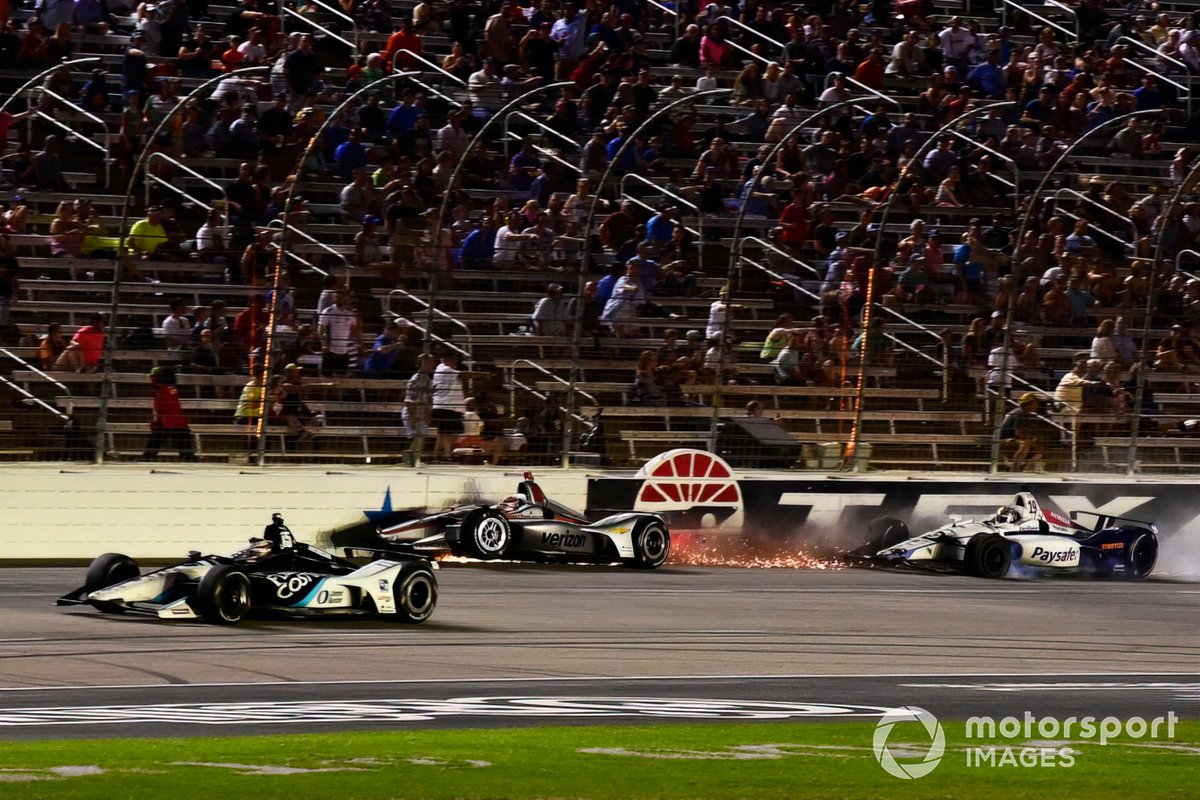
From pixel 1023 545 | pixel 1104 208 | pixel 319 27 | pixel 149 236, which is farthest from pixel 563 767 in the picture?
pixel 1104 208

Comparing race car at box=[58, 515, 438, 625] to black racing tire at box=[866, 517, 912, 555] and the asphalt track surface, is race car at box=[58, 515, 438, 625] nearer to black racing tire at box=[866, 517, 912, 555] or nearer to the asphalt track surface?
the asphalt track surface

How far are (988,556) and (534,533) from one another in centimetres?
465

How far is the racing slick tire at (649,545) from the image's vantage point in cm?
1927

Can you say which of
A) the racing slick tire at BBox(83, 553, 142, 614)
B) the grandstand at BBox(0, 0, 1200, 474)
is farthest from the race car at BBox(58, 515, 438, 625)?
the grandstand at BBox(0, 0, 1200, 474)

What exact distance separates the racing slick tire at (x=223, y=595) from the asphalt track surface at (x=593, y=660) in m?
0.18

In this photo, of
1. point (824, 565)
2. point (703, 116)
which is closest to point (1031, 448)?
point (824, 565)

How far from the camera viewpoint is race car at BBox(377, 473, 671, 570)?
61.2ft

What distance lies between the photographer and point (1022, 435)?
21422 mm

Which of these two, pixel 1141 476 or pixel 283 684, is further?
pixel 1141 476

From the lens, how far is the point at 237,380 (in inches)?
730

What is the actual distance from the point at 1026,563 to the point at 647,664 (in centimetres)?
823

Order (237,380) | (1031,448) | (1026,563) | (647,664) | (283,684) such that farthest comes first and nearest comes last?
(1031,448), (1026,563), (237,380), (647,664), (283,684)

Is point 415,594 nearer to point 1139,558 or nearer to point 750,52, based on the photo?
point 1139,558

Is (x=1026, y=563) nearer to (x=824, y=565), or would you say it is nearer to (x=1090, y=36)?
(x=824, y=565)
